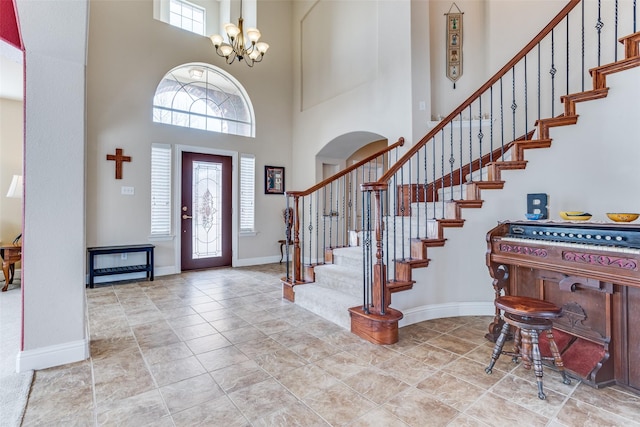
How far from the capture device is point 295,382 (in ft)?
6.50

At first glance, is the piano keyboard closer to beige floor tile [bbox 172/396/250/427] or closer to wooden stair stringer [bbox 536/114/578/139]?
wooden stair stringer [bbox 536/114/578/139]

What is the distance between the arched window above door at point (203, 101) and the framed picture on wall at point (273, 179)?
778 millimetres

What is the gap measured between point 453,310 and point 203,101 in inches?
206

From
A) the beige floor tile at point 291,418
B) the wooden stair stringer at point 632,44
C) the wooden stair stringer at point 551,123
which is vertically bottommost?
the beige floor tile at point 291,418

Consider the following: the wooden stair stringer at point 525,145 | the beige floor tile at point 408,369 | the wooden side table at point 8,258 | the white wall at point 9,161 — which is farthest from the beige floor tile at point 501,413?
the white wall at point 9,161

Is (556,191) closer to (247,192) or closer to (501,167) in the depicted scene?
(501,167)

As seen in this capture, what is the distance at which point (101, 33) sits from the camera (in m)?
4.65

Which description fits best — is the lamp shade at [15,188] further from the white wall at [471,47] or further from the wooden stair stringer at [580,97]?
the wooden stair stringer at [580,97]

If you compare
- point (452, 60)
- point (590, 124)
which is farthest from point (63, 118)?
point (452, 60)

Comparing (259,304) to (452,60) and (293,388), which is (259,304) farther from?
(452,60)

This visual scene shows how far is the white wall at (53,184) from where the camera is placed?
212cm

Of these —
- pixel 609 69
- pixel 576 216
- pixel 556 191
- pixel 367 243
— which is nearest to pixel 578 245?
pixel 576 216

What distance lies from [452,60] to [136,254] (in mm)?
5510

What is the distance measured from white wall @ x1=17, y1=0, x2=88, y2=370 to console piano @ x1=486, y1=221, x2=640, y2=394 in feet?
10.0
